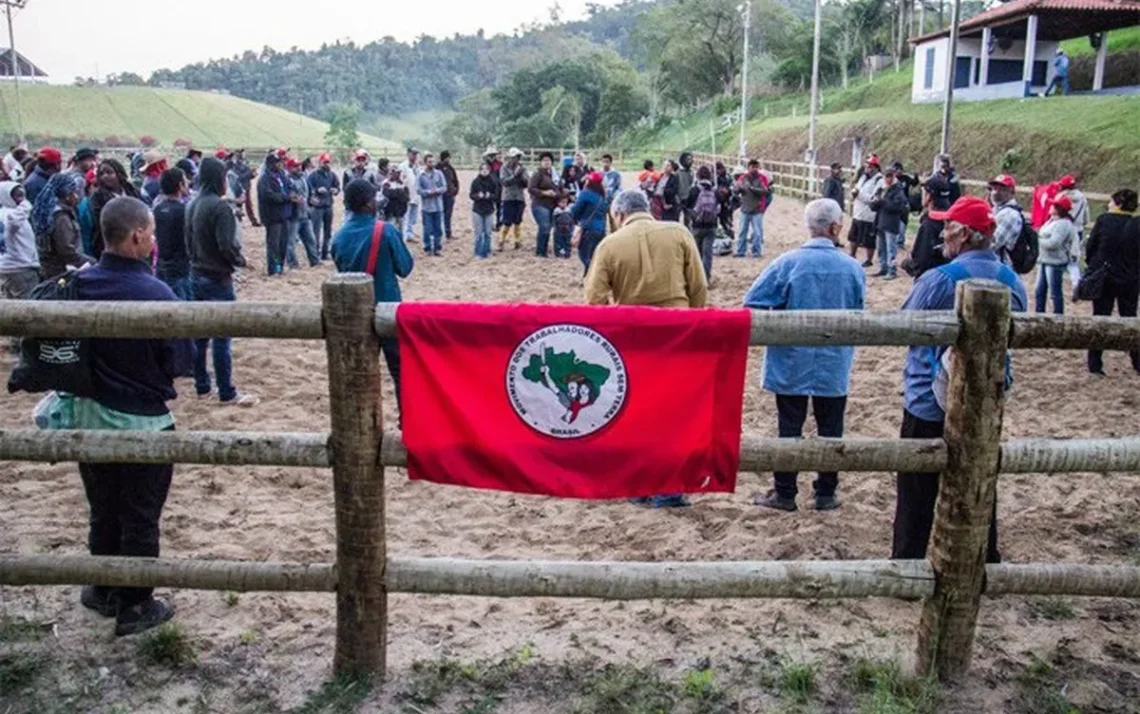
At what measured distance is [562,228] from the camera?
1598cm

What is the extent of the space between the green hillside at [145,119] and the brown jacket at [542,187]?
51.3 metres

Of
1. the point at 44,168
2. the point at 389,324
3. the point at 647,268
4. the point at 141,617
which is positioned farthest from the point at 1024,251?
the point at 44,168

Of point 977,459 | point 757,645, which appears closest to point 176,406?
point 757,645

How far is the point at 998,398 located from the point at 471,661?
7.02ft

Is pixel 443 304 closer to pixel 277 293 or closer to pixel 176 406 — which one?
pixel 176 406

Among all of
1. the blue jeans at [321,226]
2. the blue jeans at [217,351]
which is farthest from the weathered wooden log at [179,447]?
the blue jeans at [321,226]

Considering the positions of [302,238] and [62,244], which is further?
[302,238]

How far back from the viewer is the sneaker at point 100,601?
3928 mm

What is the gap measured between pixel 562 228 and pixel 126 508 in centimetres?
1268

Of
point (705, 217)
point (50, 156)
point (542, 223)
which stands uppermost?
point (50, 156)

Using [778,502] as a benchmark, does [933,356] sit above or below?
above

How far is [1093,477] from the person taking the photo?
595 centimetres

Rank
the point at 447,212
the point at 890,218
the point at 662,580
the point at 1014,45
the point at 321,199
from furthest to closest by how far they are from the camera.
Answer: the point at 1014,45 → the point at 447,212 → the point at 321,199 → the point at 890,218 → the point at 662,580

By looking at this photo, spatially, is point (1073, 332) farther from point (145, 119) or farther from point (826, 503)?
point (145, 119)
